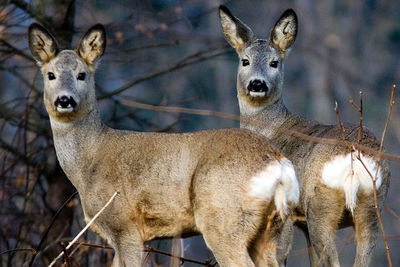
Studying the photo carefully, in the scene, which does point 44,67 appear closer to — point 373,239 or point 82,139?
point 82,139

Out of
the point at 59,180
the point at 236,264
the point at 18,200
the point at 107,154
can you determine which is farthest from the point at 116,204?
the point at 18,200

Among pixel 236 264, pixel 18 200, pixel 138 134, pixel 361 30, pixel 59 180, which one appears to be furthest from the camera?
pixel 361 30

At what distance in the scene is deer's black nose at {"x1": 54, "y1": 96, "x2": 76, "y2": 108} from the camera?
6809 mm

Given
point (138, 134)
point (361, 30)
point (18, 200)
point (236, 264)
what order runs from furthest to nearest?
1. point (361, 30)
2. point (18, 200)
3. point (138, 134)
4. point (236, 264)

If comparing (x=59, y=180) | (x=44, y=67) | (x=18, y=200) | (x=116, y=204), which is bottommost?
(x=18, y=200)

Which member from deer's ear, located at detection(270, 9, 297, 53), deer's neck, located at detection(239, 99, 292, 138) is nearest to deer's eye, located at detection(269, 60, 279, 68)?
deer's ear, located at detection(270, 9, 297, 53)

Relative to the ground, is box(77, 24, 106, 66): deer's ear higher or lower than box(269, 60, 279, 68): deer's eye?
higher

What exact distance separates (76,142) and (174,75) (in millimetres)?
11873

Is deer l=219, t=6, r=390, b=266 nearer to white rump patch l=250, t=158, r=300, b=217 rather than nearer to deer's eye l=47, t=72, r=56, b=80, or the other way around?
white rump patch l=250, t=158, r=300, b=217

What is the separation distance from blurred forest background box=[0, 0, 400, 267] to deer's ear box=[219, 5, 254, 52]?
36 centimetres

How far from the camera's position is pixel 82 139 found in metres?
7.06

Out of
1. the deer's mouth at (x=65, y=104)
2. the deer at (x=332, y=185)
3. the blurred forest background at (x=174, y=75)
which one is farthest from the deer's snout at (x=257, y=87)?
the deer's mouth at (x=65, y=104)

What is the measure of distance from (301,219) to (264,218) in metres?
1.40

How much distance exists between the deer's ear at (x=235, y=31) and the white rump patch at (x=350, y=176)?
234 cm
